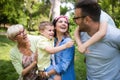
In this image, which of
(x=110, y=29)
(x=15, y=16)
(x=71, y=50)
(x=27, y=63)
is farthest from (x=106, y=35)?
(x=15, y=16)

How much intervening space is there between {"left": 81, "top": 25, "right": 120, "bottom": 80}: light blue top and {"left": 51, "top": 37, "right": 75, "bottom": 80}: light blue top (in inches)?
16.7

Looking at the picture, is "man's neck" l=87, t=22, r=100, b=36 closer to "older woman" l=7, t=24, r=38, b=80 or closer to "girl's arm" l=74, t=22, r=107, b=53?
"girl's arm" l=74, t=22, r=107, b=53

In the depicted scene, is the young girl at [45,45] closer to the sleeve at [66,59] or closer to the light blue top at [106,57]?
the sleeve at [66,59]

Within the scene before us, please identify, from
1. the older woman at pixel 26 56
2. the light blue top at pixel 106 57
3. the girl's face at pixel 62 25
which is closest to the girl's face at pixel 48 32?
the girl's face at pixel 62 25

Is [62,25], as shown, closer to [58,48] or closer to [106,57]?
[58,48]

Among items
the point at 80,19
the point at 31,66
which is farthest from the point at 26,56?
the point at 80,19

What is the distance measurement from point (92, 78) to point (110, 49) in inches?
14.3

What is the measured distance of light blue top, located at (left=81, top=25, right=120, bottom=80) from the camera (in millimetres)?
2861

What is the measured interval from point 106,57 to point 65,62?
0.65 meters

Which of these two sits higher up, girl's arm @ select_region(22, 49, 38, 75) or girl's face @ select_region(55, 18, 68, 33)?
girl's face @ select_region(55, 18, 68, 33)

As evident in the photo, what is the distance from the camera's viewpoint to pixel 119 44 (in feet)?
9.34

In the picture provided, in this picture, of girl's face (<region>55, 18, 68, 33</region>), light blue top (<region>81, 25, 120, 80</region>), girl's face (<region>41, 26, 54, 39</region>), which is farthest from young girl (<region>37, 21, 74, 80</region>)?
light blue top (<region>81, 25, 120, 80</region>)

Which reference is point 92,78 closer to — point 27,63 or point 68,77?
point 68,77

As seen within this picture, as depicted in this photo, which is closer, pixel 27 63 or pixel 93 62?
pixel 93 62
